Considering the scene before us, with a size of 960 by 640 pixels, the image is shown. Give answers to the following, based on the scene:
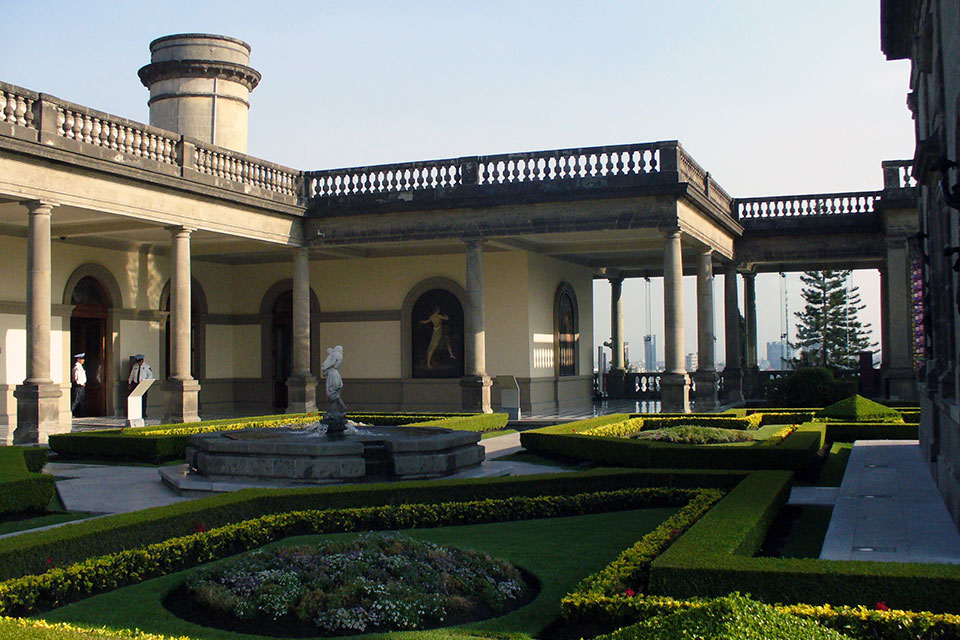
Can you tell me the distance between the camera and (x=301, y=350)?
84.2 ft

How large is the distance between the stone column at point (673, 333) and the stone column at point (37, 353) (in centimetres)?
1357

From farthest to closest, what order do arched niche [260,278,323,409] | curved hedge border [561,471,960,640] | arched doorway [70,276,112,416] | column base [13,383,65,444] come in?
1. arched niche [260,278,323,409]
2. arched doorway [70,276,112,416]
3. column base [13,383,65,444]
4. curved hedge border [561,471,960,640]

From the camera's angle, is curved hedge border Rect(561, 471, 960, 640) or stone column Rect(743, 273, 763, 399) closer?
curved hedge border Rect(561, 471, 960, 640)

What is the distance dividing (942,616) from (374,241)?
21133 mm

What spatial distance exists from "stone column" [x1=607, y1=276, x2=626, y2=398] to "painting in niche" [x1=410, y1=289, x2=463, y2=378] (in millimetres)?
8463

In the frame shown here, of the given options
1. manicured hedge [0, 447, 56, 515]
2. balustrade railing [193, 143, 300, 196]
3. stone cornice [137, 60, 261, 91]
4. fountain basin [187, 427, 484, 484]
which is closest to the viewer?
manicured hedge [0, 447, 56, 515]

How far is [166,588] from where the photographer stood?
7566 mm

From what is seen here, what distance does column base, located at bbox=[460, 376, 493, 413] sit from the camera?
2409 cm

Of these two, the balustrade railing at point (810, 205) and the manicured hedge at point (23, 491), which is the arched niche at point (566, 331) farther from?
the manicured hedge at point (23, 491)

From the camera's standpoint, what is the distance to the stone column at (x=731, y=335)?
96.7 ft

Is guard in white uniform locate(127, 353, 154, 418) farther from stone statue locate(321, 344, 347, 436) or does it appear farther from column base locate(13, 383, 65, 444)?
stone statue locate(321, 344, 347, 436)

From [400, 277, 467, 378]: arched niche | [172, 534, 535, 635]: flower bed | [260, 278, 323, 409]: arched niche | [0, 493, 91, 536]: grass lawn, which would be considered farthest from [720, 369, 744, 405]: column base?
[172, 534, 535, 635]: flower bed

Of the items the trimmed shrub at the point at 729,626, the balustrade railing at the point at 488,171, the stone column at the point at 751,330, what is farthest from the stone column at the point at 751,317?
the trimmed shrub at the point at 729,626

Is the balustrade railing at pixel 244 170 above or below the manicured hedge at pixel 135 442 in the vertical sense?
above
